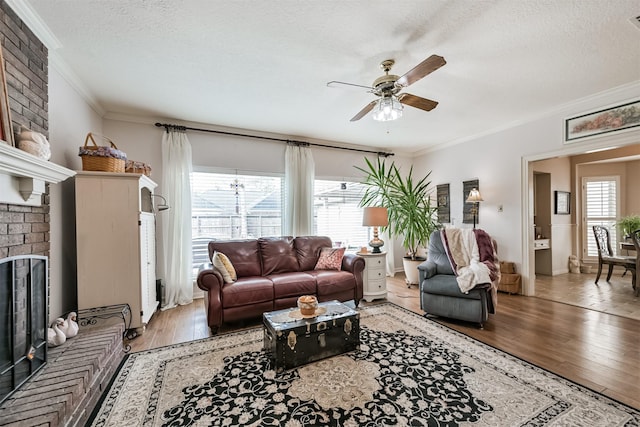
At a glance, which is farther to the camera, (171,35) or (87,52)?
(87,52)

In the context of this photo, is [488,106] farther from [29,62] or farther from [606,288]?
[29,62]

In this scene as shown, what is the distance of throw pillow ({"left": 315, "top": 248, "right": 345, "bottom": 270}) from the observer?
3.76 metres

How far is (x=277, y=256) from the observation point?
3.76 metres

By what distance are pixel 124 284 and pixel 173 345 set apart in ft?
2.62

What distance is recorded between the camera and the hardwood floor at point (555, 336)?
2035 millimetres

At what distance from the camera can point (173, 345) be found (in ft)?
8.46

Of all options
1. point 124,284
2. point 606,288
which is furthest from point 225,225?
point 606,288

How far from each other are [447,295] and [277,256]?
2209 millimetres

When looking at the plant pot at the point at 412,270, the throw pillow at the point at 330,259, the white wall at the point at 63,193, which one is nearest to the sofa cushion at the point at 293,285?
the throw pillow at the point at 330,259

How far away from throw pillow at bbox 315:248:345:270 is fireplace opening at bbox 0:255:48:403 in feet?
9.03

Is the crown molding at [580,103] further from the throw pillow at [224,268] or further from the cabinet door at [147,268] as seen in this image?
the cabinet door at [147,268]

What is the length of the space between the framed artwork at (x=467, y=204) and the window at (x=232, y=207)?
134 inches

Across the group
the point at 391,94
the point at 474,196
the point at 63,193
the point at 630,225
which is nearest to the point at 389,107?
the point at 391,94

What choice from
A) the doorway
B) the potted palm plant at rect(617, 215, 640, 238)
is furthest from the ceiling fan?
the potted palm plant at rect(617, 215, 640, 238)
